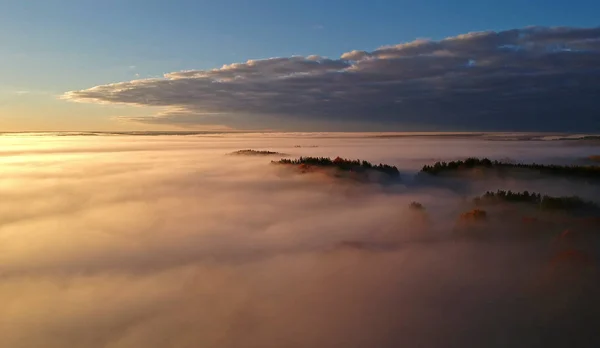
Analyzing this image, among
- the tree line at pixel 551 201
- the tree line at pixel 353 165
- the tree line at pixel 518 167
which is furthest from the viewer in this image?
the tree line at pixel 353 165

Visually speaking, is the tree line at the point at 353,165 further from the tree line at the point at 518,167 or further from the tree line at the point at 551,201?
the tree line at the point at 551,201

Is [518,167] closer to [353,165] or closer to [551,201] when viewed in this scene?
[353,165]

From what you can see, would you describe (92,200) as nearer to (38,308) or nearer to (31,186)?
(31,186)

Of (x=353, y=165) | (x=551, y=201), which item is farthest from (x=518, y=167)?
(x=551, y=201)

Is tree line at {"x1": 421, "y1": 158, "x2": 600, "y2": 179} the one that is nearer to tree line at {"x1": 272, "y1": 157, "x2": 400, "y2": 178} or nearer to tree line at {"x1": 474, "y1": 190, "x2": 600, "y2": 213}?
tree line at {"x1": 272, "y1": 157, "x2": 400, "y2": 178}

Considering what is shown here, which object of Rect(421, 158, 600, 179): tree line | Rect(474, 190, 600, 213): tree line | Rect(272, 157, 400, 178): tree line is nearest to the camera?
Rect(474, 190, 600, 213): tree line

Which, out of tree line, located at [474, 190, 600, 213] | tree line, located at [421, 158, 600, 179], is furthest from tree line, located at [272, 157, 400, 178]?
tree line, located at [474, 190, 600, 213]

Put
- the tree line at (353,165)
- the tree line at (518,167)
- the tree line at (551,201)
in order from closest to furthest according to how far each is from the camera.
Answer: the tree line at (551,201) < the tree line at (518,167) < the tree line at (353,165)

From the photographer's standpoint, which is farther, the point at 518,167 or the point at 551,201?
the point at 518,167

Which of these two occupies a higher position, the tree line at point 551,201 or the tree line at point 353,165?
the tree line at point 353,165

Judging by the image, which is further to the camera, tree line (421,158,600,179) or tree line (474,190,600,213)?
tree line (421,158,600,179)

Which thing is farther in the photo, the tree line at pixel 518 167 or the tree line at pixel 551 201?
the tree line at pixel 518 167

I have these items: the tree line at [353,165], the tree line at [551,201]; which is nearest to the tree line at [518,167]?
the tree line at [353,165]
